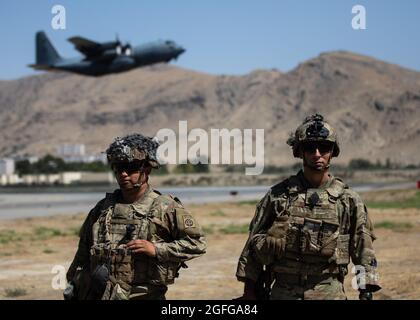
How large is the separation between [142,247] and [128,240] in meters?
0.20

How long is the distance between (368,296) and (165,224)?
1606 millimetres

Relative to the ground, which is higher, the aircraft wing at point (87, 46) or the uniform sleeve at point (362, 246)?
the aircraft wing at point (87, 46)

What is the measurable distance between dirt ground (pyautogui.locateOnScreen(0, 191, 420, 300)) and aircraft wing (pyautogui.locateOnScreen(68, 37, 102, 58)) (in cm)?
3415

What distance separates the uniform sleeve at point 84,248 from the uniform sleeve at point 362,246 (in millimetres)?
2001

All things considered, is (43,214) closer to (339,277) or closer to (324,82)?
(339,277)

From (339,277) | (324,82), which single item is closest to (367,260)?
(339,277)

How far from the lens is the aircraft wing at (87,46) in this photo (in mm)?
67750

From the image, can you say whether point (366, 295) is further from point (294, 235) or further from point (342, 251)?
point (294, 235)

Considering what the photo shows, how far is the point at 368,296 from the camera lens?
18.6ft

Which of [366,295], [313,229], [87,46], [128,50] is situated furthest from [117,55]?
[366,295]

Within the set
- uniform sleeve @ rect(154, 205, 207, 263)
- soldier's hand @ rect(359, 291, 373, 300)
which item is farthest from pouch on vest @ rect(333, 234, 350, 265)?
uniform sleeve @ rect(154, 205, 207, 263)

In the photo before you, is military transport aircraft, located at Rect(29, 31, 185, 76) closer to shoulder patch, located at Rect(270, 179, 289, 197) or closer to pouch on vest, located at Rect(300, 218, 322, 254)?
shoulder patch, located at Rect(270, 179, 289, 197)

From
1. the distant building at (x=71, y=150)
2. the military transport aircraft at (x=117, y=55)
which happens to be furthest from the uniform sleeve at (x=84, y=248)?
the distant building at (x=71, y=150)

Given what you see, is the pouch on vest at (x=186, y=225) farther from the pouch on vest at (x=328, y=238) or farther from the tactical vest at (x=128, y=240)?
the pouch on vest at (x=328, y=238)
